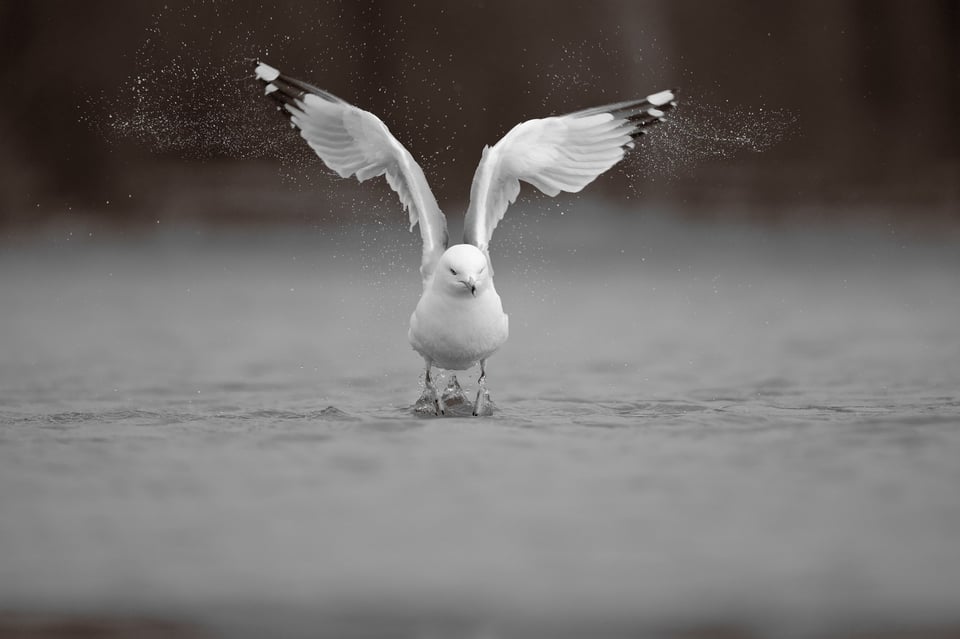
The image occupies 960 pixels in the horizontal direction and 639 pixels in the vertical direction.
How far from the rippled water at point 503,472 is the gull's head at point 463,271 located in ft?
2.16

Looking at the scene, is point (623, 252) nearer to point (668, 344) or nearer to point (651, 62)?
point (651, 62)

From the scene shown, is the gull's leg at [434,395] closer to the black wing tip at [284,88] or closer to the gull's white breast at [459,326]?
the gull's white breast at [459,326]

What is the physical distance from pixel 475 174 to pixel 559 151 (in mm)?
709

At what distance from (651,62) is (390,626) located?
1417 centimetres

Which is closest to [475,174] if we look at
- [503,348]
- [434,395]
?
[434,395]

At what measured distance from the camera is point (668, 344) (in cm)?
1066

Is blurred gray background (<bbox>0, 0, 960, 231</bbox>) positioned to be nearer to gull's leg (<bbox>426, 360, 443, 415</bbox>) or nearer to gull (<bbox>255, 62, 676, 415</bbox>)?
gull (<bbox>255, 62, 676, 415</bbox>)

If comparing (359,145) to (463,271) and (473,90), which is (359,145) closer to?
(463,271)

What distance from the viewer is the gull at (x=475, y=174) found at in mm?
7227

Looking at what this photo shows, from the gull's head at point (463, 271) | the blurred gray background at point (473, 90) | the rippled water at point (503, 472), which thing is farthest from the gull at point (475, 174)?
the blurred gray background at point (473, 90)

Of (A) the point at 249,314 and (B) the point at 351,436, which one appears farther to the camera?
(A) the point at 249,314

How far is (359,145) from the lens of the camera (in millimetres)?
7809

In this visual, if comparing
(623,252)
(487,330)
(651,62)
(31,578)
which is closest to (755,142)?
(651,62)

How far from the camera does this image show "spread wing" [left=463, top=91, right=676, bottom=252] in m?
7.64
